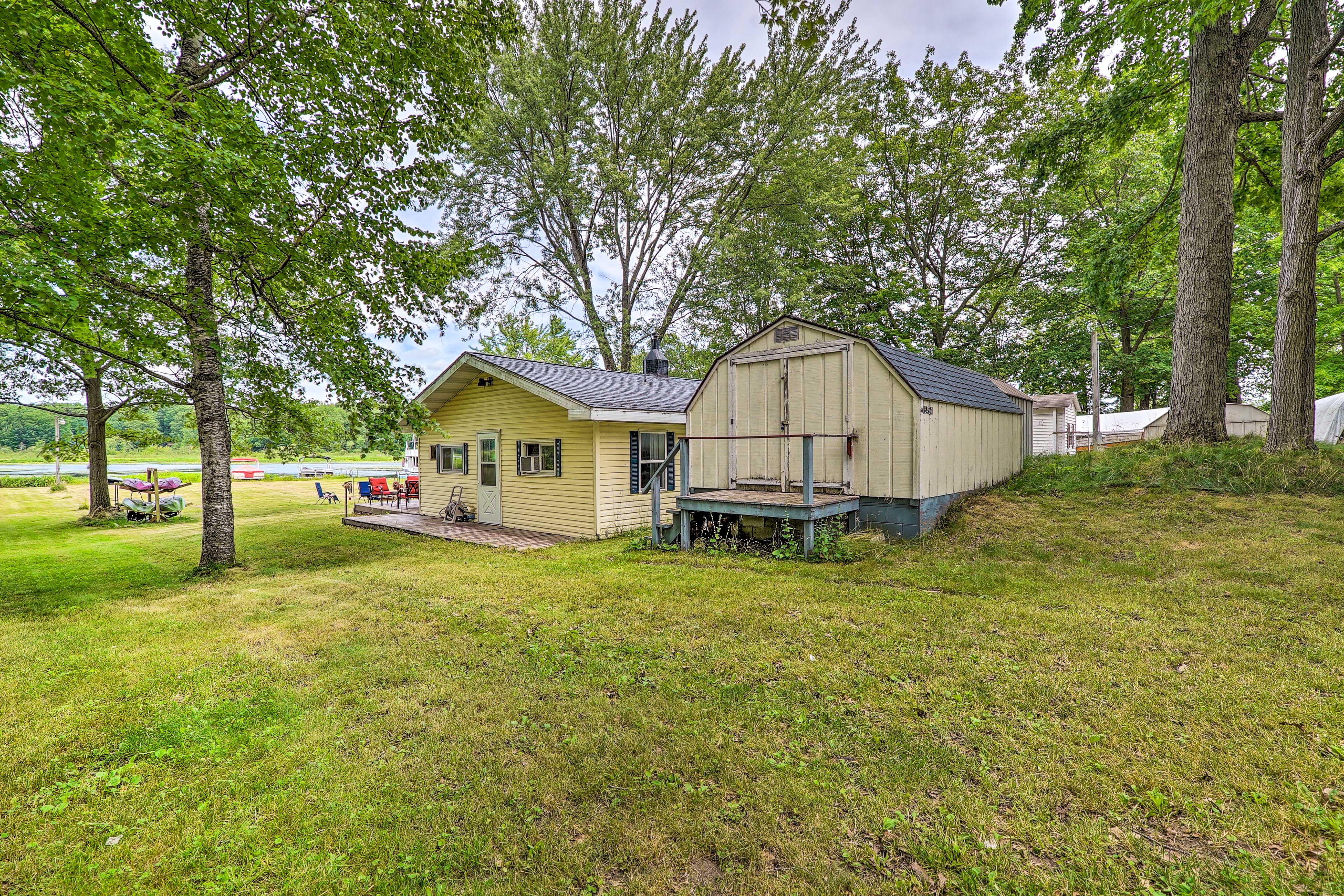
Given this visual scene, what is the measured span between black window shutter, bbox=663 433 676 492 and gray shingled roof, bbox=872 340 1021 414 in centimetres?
458

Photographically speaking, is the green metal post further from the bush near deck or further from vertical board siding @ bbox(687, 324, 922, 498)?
the bush near deck

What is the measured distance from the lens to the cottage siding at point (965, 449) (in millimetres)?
6934

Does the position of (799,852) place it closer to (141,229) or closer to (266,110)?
Result: (141,229)

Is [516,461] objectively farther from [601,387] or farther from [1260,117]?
[1260,117]

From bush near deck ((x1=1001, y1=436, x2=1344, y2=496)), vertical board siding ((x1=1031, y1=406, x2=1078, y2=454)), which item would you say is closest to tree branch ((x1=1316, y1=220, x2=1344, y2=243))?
bush near deck ((x1=1001, y1=436, x2=1344, y2=496))

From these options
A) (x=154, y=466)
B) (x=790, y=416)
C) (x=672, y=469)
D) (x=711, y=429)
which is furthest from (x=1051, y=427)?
(x=154, y=466)

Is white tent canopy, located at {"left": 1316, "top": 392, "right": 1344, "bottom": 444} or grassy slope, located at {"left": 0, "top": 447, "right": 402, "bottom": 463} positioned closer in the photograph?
white tent canopy, located at {"left": 1316, "top": 392, "right": 1344, "bottom": 444}

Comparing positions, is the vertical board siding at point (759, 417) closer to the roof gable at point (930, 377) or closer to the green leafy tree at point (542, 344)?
the roof gable at point (930, 377)

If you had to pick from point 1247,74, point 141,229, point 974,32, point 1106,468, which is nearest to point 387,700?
point 141,229

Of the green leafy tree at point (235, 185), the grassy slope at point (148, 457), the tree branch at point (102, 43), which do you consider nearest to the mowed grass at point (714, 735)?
the green leafy tree at point (235, 185)

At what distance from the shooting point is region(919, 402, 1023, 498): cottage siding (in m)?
6.93

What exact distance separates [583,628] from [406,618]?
184 centimetres

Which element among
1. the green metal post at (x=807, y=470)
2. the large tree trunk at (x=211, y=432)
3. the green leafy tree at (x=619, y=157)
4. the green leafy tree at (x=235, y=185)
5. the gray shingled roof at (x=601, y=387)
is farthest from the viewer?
the green leafy tree at (x=619, y=157)

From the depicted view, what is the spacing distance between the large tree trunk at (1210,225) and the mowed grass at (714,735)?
263 cm
